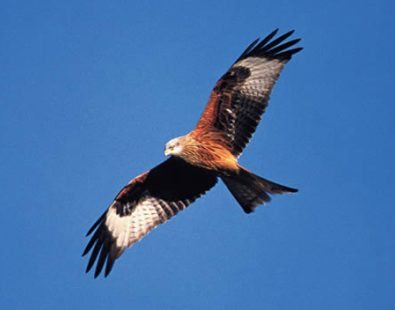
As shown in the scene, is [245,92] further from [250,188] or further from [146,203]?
[146,203]

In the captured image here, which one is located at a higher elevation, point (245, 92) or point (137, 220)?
point (245, 92)

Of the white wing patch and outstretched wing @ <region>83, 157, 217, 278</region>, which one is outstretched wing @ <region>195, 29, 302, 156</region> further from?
the white wing patch

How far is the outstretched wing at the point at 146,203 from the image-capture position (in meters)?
8.03

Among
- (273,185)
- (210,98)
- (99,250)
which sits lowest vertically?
(273,185)

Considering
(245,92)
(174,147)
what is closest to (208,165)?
(174,147)

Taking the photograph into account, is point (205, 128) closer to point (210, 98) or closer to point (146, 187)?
point (210, 98)

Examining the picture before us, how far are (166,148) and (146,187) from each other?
1.04m

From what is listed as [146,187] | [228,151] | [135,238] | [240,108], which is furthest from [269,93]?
[135,238]

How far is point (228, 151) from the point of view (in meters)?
7.86

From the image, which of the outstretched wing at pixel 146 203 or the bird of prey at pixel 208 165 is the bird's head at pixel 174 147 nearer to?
the bird of prey at pixel 208 165

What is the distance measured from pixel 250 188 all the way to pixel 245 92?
1.44 m

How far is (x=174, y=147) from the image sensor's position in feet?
24.6

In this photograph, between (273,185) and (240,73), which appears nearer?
(273,185)

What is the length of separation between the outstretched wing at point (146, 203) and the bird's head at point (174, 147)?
47 centimetres
